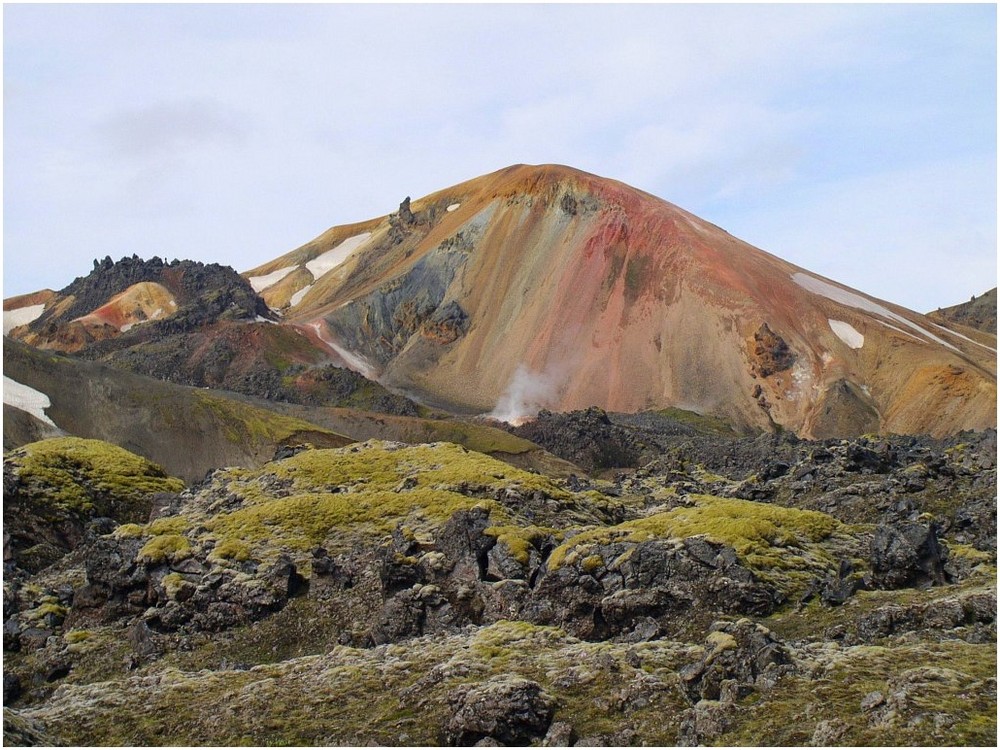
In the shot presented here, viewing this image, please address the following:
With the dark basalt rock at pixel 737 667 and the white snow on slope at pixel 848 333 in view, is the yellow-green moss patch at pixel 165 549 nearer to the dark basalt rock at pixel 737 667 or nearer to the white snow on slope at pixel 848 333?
the dark basalt rock at pixel 737 667

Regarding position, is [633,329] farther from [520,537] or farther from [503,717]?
[503,717]

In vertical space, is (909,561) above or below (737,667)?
above

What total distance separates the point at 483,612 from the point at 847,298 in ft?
497

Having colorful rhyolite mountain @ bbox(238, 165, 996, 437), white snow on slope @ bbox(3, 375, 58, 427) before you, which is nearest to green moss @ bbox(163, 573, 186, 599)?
white snow on slope @ bbox(3, 375, 58, 427)

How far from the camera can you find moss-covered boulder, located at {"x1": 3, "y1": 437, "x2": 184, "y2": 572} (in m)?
45.4

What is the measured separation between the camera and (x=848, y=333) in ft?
506

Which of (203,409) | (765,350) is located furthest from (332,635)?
(765,350)

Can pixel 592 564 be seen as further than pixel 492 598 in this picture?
No

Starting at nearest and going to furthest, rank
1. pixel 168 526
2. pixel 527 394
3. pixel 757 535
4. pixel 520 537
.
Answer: pixel 757 535
pixel 520 537
pixel 168 526
pixel 527 394

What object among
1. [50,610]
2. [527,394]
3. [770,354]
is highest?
[770,354]

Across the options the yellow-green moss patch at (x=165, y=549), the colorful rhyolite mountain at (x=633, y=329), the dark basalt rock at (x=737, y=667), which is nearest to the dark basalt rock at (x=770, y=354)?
the colorful rhyolite mountain at (x=633, y=329)

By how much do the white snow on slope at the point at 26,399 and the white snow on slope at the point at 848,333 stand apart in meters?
101

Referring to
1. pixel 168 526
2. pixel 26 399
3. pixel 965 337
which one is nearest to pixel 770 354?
pixel 965 337

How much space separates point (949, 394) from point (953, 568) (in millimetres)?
101314
